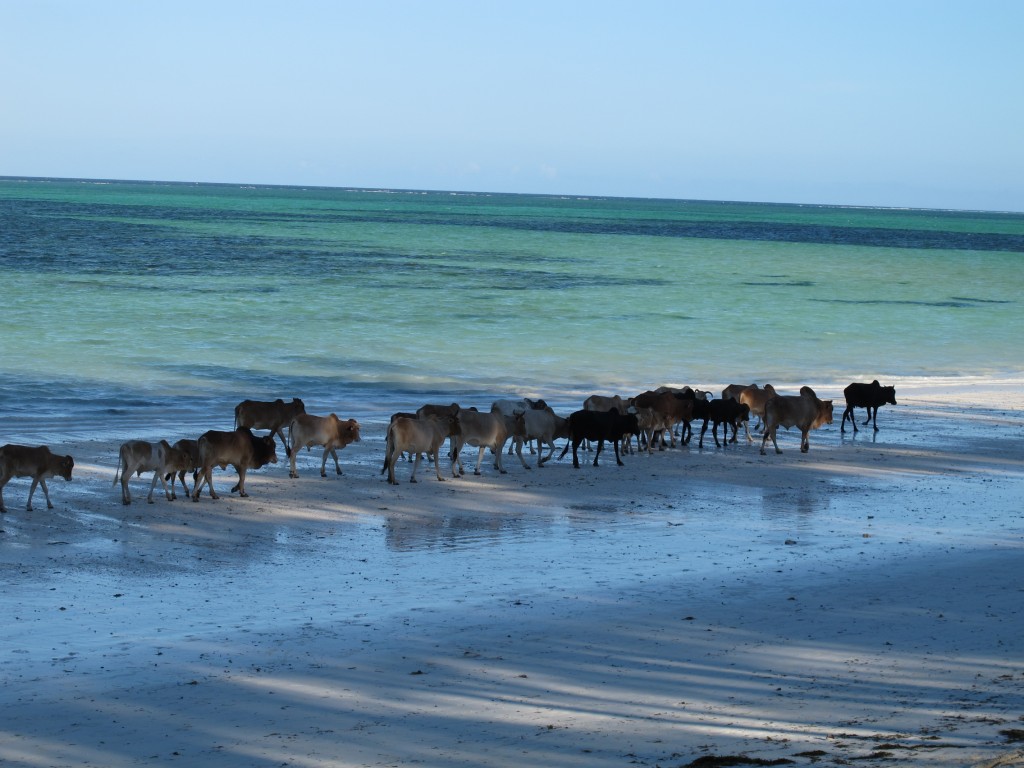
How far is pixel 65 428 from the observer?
16.8 meters

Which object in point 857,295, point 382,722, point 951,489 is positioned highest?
point 857,295

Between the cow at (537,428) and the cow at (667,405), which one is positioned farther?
the cow at (667,405)

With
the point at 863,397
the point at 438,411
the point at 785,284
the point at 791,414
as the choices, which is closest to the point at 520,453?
the point at 438,411

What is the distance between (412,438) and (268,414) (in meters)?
2.58

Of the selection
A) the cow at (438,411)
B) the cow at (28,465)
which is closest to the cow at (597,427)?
the cow at (438,411)

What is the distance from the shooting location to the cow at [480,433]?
46.8 ft

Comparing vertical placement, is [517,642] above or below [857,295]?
below

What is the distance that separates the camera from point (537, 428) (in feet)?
49.9

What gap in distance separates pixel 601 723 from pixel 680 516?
5.55 meters

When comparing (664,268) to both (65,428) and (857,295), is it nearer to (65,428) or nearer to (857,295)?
(857,295)

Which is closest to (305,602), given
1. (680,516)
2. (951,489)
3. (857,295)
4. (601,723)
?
(601,723)

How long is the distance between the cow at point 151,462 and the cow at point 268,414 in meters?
2.75

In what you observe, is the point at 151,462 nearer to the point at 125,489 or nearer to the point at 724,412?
the point at 125,489

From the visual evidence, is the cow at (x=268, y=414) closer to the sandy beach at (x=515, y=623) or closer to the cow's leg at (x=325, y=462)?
the cow's leg at (x=325, y=462)
